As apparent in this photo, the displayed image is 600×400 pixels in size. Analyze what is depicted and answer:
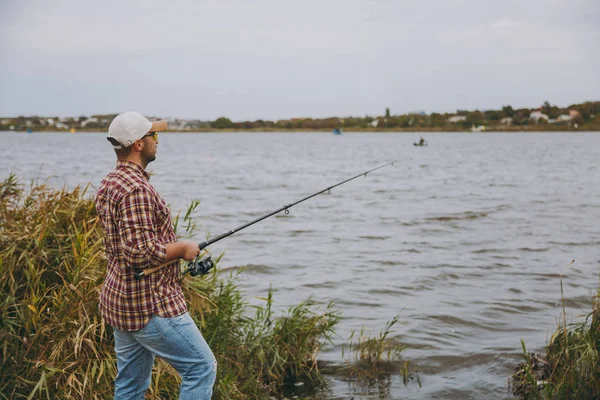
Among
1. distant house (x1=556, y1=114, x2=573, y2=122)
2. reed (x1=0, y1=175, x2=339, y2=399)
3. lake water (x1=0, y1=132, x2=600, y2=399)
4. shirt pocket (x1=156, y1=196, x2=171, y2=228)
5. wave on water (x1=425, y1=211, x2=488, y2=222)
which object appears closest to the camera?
shirt pocket (x1=156, y1=196, x2=171, y2=228)

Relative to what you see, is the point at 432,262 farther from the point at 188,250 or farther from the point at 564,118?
the point at 564,118

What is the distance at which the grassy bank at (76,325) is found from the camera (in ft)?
14.7

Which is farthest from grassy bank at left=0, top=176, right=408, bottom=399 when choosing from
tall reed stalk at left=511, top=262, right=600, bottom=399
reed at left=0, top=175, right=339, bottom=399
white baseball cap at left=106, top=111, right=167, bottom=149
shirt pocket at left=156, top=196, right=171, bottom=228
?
tall reed stalk at left=511, top=262, right=600, bottom=399

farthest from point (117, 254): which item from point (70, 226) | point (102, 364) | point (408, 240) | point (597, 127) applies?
point (597, 127)

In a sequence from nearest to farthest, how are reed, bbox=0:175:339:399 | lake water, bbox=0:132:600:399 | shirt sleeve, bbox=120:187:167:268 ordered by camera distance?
shirt sleeve, bbox=120:187:167:268 < reed, bbox=0:175:339:399 < lake water, bbox=0:132:600:399

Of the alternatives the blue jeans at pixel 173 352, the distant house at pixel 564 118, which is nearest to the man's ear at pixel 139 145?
the blue jeans at pixel 173 352

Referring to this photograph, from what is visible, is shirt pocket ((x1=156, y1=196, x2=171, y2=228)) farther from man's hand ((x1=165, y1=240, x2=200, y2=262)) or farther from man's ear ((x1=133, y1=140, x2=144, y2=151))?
man's ear ((x1=133, y1=140, x2=144, y2=151))

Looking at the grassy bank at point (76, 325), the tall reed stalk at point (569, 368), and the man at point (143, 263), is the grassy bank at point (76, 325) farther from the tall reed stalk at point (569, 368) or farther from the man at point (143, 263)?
the tall reed stalk at point (569, 368)

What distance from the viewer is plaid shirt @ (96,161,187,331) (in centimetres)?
319

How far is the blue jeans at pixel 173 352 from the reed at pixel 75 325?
98 centimetres

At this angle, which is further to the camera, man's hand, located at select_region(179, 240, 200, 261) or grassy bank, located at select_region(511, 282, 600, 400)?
grassy bank, located at select_region(511, 282, 600, 400)

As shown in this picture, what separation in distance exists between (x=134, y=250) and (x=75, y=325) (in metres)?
1.78

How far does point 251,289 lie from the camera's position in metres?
10.6

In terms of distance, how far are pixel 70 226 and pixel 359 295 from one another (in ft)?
20.1
